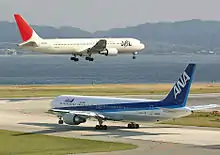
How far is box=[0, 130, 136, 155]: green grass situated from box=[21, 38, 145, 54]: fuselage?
6681 centimetres

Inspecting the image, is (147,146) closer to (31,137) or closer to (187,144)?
(187,144)

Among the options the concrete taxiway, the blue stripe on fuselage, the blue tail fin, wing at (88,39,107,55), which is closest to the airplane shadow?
the concrete taxiway

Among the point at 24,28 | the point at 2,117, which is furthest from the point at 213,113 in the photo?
the point at 24,28

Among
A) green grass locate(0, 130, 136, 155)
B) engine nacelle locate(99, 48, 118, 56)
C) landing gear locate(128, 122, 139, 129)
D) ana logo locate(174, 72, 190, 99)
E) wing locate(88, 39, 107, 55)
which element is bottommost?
green grass locate(0, 130, 136, 155)

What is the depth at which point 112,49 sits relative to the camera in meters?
130

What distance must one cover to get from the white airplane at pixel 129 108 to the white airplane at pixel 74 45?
5582 cm

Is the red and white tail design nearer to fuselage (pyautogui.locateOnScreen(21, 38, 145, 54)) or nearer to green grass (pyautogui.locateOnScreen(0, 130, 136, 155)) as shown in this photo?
fuselage (pyautogui.locateOnScreen(21, 38, 145, 54))

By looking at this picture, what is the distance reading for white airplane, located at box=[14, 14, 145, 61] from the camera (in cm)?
12875

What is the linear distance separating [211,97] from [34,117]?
1747 inches

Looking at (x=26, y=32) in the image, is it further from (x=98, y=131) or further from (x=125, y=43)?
(x=98, y=131)

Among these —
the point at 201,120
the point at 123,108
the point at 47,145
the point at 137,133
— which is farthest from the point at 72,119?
the point at 201,120

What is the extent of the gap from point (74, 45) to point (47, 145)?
76.9m

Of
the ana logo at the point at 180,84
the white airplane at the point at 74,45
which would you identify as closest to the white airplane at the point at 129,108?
the ana logo at the point at 180,84

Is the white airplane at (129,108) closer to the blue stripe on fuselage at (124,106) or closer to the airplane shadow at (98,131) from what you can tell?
the blue stripe on fuselage at (124,106)
